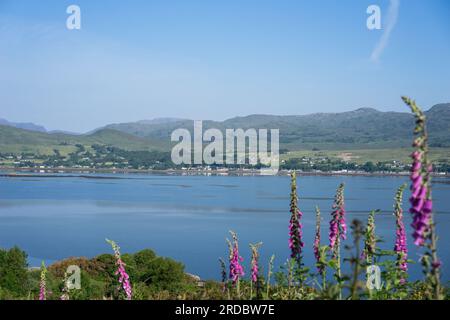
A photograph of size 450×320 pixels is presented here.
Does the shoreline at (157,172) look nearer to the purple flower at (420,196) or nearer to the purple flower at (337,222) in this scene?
the purple flower at (337,222)

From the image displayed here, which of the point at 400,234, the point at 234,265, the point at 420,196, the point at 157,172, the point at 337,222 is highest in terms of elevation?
the point at 420,196

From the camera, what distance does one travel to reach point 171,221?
69.1 meters

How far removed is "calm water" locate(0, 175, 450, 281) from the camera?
4924 centimetres

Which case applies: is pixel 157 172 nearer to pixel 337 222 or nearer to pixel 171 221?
pixel 171 221

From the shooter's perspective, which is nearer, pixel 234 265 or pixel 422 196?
pixel 422 196

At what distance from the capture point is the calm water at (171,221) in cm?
4924

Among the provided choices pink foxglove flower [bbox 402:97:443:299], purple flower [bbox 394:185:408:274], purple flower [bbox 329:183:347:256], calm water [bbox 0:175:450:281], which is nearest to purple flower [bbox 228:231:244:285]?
purple flower [bbox 329:183:347:256]

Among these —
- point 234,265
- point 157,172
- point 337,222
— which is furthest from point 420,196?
point 157,172

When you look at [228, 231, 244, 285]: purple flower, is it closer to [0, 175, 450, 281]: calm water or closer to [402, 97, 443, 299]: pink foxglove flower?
[402, 97, 443, 299]: pink foxglove flower

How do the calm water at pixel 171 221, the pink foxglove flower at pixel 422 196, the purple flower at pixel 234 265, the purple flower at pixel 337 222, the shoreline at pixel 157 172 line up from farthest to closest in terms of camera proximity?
the shoreline at pixel 157 172 → the calm water at pixel 171 221 → the purple flower at pixel 234 265 → the purple flower at pixel 337 222 → the pink foxglove flower at pixel 422 196

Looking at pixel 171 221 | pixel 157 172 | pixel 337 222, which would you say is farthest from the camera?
pixel 157 172

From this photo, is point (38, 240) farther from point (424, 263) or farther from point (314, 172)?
point (314, 172)

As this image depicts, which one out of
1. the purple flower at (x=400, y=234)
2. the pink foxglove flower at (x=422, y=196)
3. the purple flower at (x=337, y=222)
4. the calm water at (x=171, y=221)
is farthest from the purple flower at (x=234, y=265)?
the calm water at (x=171, y=221)

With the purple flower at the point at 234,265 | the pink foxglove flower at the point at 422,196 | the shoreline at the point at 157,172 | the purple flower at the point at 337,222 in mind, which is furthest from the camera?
the shoreline at the point at 157,172
